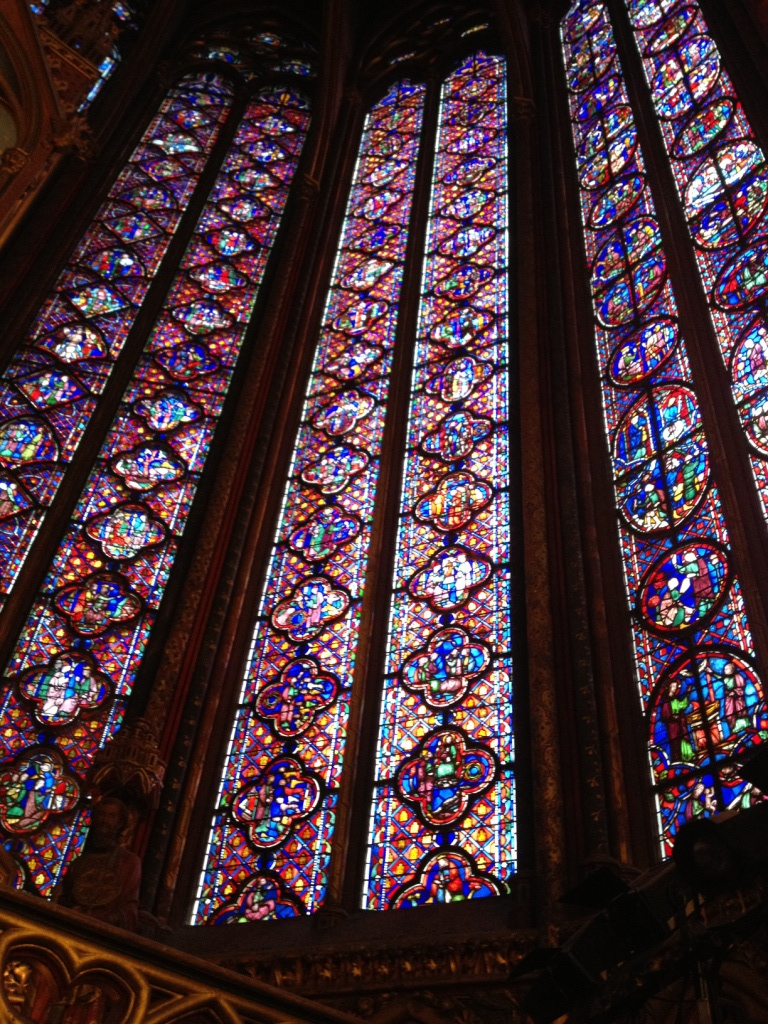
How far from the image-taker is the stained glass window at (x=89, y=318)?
8797mm

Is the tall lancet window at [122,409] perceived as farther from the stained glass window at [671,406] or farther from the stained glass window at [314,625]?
the stained glass window at [671,406]

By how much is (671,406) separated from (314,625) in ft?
8.58

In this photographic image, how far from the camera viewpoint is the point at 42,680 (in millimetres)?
7621

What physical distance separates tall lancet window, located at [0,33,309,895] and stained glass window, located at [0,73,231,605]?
15 mm

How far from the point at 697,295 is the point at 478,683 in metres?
2.96

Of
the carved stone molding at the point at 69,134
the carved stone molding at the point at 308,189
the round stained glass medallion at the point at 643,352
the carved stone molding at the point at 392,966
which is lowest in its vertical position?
the carved stone molding at the point at 392,966

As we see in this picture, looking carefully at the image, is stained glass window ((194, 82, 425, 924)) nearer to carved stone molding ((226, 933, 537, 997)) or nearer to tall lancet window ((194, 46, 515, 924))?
tall lancet window ((194, 46, 515, 924))

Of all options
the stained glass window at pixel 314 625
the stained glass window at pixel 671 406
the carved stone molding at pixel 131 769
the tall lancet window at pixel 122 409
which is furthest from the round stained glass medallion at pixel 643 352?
the carved stone molding at pixel 131 769

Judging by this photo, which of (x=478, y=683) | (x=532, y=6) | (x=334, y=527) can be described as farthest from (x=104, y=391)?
(x=532, y=6)

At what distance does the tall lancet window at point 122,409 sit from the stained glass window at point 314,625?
0.78 m

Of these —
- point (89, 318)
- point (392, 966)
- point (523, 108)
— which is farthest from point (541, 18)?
point (392, 966)

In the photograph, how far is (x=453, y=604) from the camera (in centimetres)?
748

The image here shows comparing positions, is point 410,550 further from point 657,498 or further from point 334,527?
point 657,498

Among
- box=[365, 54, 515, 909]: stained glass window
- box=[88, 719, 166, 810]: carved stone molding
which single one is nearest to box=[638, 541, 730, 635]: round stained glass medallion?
box=[365, 54, 515, 909]: stained glass window
